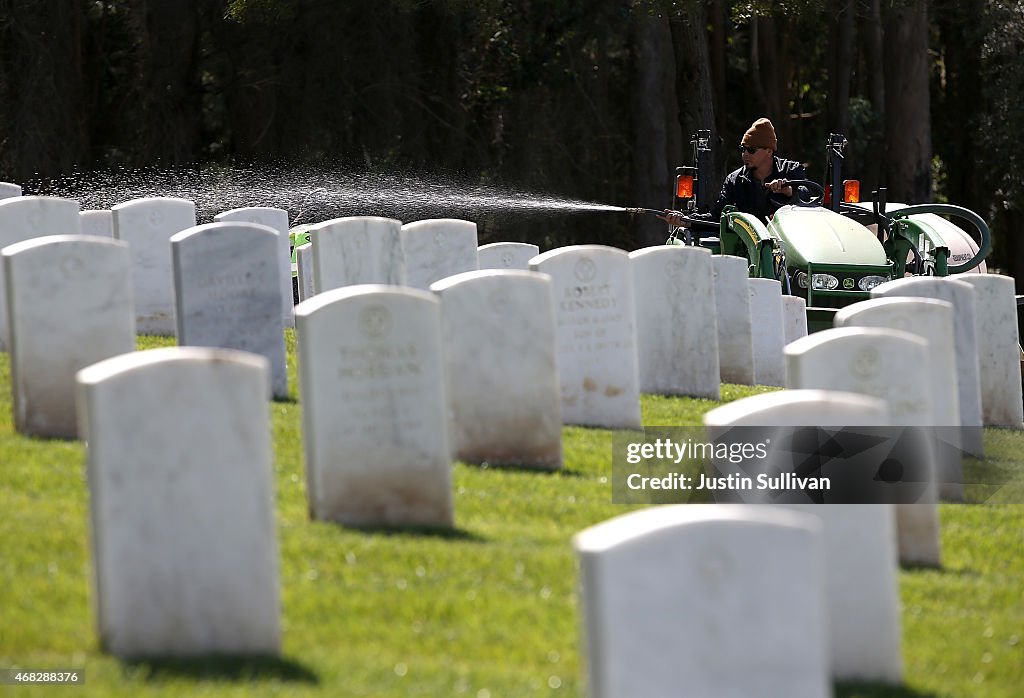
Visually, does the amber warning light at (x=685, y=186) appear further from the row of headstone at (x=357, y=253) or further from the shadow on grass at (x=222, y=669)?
the shadow on grass at (x=222, y=669)

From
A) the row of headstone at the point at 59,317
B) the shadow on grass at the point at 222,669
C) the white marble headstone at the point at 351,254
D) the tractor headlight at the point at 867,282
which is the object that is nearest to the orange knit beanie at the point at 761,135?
the tractor headlight at the point at 867,282

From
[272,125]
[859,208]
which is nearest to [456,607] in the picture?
[859,208]

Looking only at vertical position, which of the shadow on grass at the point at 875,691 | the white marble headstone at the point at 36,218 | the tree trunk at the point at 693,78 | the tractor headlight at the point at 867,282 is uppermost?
the tree trunk at the point at 693,78

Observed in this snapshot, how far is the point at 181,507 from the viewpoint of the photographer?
16.7ft

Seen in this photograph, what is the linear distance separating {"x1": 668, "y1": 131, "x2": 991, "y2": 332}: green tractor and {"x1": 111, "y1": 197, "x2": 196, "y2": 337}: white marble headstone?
4900 mm

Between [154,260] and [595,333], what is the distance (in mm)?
3991

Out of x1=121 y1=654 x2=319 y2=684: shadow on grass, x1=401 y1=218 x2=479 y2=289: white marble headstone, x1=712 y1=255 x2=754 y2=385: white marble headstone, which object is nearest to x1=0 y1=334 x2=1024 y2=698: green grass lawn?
x1=121 y1=654 x2=319 y2=684: shadow on grass

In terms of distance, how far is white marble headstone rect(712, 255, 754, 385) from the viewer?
41.9 feet

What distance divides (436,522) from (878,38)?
91.0 ft

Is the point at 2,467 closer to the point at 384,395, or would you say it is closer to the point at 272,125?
the point at 384,395

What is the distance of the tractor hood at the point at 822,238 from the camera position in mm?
13516

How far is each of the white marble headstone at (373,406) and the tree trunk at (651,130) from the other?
63.4 ft

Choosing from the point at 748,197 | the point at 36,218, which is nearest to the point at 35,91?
the point at 36,218

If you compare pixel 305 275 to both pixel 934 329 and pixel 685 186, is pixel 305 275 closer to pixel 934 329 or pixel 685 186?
pixel 685 186
